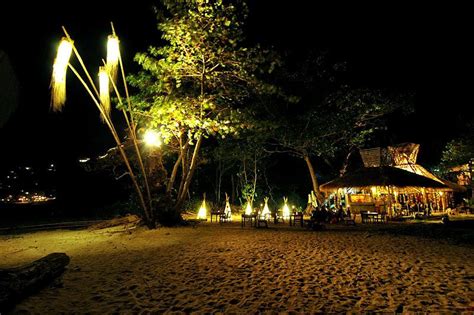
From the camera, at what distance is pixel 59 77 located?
798 centimetres

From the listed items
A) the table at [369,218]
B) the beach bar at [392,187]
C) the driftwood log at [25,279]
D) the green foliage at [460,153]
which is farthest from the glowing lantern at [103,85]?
the green foliage at [460,153]

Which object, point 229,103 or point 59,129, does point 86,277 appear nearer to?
point 229,103

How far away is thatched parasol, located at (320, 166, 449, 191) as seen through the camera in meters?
14.7

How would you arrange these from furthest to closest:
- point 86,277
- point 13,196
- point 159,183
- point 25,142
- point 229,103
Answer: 1. point 13,196
2. point 25,142
3. point 159,183
4. point 229,103
5. point 86,277

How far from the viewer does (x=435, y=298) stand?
4438 mm

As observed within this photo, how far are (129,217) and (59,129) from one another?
12.5 m

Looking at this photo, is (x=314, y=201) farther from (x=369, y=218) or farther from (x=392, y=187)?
(x=392, y=187)

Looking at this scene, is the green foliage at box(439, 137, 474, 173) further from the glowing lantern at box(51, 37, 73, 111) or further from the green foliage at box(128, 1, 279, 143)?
the glowing lantern at box(51, 37, 73, 111)

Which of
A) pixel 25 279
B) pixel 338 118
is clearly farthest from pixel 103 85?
pixel 338 118

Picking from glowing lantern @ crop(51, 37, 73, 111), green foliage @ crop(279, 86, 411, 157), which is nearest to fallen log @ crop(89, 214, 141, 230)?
glowing lantern @ crop(51, 37, 73, 111)

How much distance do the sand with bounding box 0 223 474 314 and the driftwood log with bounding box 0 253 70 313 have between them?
0.15m

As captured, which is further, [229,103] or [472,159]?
[472,159]

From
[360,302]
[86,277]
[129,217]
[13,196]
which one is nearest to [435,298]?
[360,302]

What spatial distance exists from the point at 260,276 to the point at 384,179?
37.6ft
